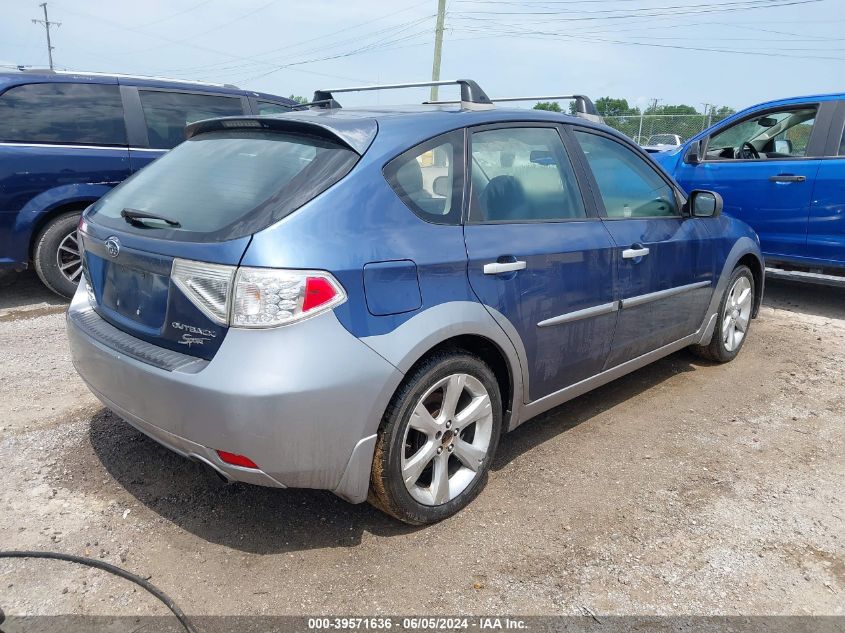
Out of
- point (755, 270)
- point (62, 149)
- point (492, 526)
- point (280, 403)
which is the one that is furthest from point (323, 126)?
point (62, 149)

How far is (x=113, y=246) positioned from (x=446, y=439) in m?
1.51

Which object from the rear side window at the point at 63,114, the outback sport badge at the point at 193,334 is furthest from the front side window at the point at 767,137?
the outback sport badge at the point at 193,334

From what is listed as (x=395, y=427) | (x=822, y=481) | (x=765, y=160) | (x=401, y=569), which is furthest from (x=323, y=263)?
(x=765, y=160)

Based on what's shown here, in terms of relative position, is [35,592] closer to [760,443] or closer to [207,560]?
[207,560]

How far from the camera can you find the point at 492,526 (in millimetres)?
2756

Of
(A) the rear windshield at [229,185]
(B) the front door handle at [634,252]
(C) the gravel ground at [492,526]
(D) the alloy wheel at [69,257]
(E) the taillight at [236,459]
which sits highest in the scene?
(A) the rear windshield at [229,185]

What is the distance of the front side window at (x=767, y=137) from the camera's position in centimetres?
620

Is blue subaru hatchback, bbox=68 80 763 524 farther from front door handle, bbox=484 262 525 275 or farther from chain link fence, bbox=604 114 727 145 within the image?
chain link fence, bbox=604 114 727 145

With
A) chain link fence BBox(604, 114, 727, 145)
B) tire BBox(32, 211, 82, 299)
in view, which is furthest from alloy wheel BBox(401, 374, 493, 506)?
chain link fence BBox(604, 114, 727, 145)

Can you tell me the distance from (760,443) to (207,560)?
2911mm

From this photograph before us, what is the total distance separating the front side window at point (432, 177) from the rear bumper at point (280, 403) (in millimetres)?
639

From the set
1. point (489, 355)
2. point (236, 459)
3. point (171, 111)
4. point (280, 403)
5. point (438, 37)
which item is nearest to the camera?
point (280, 403)

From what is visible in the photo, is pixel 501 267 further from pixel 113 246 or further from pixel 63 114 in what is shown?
pixel 63 114

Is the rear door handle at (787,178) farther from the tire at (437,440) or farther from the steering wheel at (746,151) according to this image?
the tire at (437,440)
